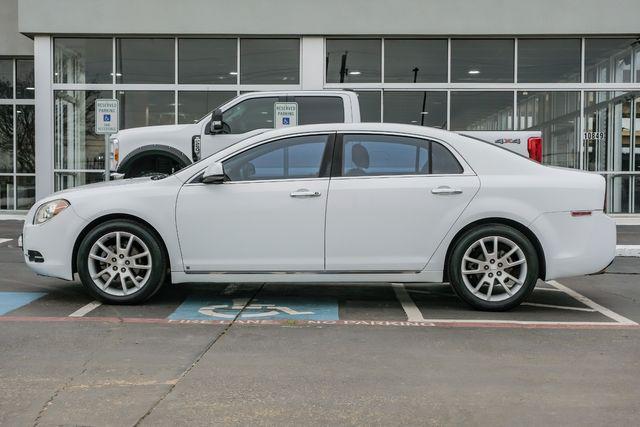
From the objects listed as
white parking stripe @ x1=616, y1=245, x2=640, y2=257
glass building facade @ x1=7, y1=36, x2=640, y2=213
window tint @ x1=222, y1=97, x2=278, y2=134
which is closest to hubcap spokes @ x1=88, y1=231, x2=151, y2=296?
window tint @ x1=222, y1=97, x2=278, y2=134

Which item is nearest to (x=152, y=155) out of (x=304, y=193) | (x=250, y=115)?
(x=250, y=115)

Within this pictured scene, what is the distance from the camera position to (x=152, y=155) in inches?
448

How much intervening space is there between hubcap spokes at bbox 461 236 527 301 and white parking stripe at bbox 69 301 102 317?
11.0ft

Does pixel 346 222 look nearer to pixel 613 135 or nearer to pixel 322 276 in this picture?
pixel 322 276

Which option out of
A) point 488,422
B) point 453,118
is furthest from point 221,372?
point 453,118

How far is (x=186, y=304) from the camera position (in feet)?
23.1

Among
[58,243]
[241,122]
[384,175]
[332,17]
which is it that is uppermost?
[332,17]

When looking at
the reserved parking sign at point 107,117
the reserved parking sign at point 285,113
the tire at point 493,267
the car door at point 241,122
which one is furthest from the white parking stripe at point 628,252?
the reserved parking sign at point 107,117

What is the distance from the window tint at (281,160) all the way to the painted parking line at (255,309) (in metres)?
1.20

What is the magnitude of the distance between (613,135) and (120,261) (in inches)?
589

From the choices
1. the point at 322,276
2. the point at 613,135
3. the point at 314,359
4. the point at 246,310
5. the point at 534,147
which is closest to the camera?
the point at 314,359

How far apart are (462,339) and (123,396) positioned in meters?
2.65

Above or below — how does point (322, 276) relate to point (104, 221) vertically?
below

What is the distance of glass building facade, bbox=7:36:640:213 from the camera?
18297 mm
